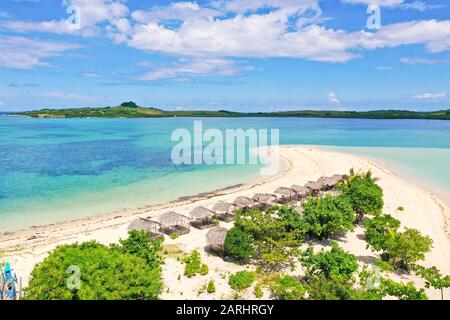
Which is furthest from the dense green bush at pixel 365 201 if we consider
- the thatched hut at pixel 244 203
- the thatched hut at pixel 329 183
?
the thatched hut at pixel 329 183

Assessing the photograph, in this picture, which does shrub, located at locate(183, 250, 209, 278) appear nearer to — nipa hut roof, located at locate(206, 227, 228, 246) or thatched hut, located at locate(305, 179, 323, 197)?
nipa hut roof, located at locate(206, 227, 228, 246)

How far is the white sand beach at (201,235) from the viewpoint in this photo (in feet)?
49.3

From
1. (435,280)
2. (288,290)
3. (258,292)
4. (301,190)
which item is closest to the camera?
(288,290)

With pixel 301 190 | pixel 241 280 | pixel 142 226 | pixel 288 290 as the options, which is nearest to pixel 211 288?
pixel 241 280

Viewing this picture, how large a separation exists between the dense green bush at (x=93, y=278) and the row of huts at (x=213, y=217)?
5982 millimetres

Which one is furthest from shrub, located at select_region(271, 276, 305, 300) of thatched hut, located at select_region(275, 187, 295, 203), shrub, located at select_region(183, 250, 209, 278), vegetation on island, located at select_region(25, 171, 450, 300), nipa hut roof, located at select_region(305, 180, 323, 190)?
nipa hut roof, located at select_region(305, 180, 323, 190)

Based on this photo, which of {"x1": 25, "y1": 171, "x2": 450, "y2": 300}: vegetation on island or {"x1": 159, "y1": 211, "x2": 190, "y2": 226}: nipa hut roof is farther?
{"x1": 159, "y1": 211, "x2": 190, "y2": 226}: nipa hut roof

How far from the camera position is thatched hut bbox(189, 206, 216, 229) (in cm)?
2254

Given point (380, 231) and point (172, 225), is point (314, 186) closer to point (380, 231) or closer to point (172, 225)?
point (380, 231)

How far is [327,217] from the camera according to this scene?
19.4 metres

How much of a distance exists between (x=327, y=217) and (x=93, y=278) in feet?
42.1

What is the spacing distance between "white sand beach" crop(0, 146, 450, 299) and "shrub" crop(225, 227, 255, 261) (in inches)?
25.0
